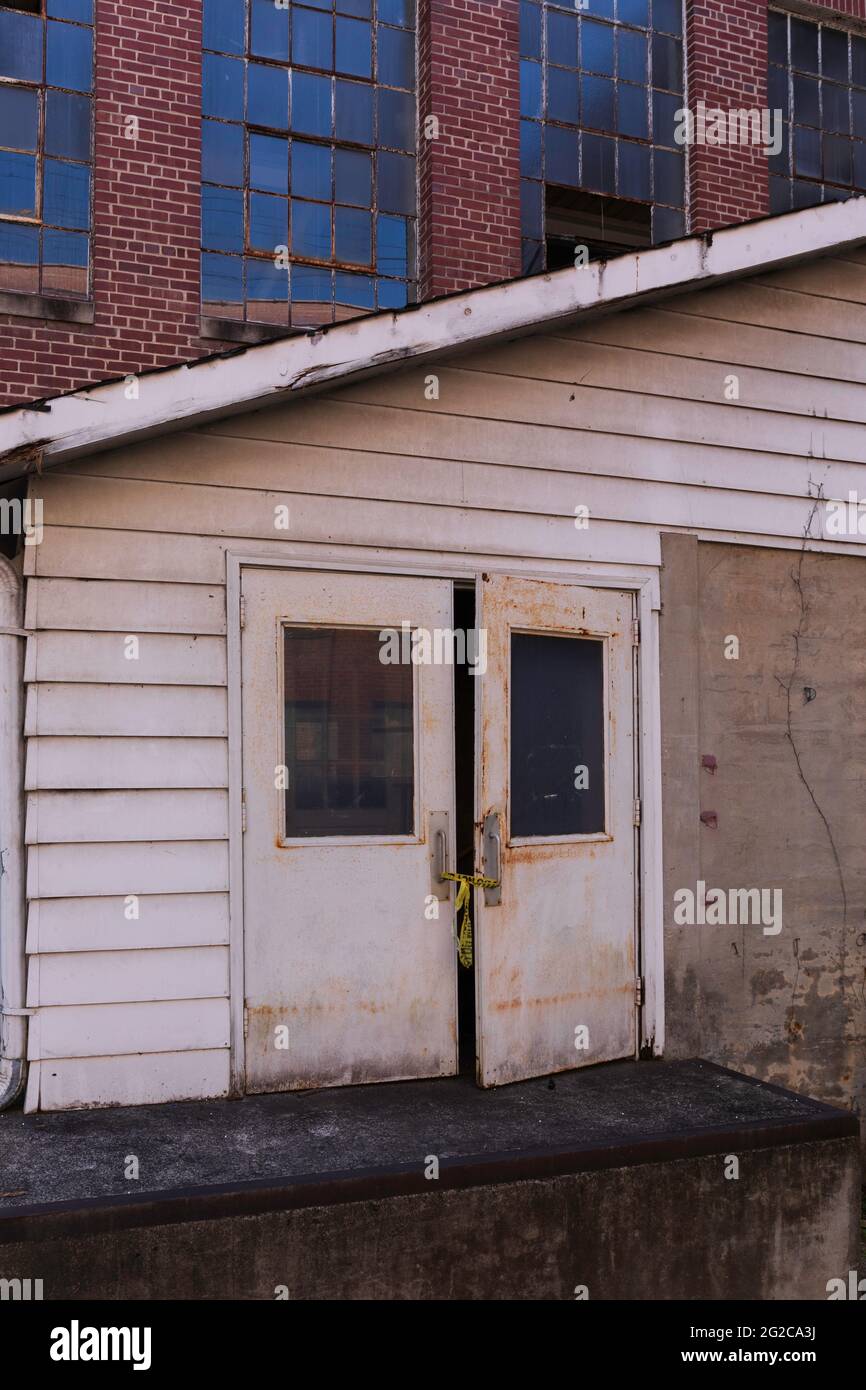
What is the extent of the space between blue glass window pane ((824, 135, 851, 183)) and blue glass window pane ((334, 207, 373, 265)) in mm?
4757

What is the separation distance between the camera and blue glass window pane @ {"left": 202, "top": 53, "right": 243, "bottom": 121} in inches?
380

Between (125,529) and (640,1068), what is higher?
(125,529)

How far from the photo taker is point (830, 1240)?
550 centimetres

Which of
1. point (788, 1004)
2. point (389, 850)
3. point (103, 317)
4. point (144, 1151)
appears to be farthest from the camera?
point (103, 317)

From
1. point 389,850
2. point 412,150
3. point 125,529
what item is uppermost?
point 412,150

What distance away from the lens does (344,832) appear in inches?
231

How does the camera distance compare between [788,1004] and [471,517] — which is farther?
[788,1004]

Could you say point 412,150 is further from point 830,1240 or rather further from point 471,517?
point 830,1240

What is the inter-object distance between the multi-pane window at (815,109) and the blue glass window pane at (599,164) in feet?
5.43

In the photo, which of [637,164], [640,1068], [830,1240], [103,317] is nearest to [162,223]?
[103,317]

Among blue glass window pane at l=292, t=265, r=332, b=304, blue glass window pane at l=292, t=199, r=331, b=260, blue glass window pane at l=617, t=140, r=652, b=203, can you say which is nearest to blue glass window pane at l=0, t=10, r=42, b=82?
blue glass window pane at l=292, t=199, r=331, b=260

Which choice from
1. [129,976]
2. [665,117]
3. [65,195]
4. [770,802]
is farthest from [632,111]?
[129,976]

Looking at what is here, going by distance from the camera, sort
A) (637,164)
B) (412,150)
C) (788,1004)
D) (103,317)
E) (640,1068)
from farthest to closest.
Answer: (637,164), (412,150), (103,317), (788,1004), (640,1068)

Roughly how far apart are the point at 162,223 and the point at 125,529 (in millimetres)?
4639
